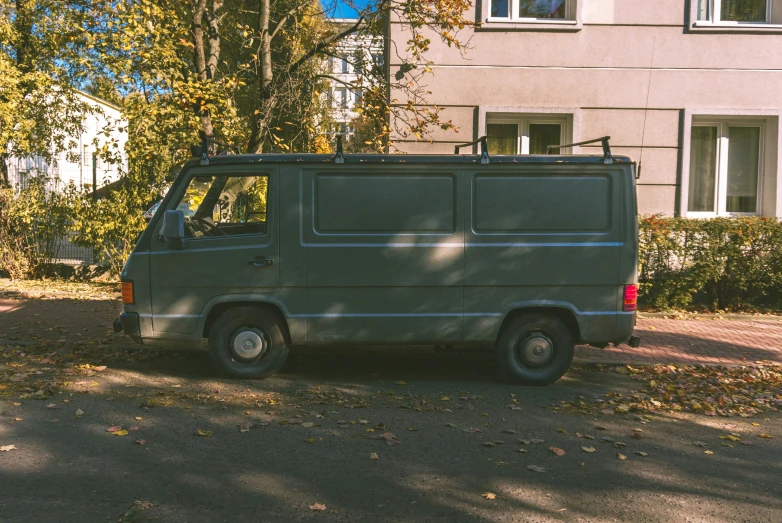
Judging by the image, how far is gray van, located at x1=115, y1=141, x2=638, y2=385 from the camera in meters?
7.56

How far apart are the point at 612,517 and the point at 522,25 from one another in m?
10.8

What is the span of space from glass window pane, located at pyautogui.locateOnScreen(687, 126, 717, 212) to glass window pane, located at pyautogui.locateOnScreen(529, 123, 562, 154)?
2470 millimetres

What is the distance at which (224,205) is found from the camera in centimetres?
773

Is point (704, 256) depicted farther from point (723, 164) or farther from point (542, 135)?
point (542, 135)

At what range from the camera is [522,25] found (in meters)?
13.6

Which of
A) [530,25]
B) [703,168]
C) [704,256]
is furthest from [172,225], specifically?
[703,168]

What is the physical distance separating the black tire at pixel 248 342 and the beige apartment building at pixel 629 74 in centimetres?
665


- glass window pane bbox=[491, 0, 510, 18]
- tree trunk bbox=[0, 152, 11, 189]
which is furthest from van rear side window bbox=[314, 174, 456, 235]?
tree trunk bbox=[0, 152, 11, 189]

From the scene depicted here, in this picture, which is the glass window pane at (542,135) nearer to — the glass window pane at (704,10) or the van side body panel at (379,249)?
the glass window pane at (704,10)

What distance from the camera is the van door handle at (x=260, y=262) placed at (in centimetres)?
752

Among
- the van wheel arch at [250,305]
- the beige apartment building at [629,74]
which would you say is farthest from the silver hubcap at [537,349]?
the beige apartment building at [629,74]

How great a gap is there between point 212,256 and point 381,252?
163 centimetres

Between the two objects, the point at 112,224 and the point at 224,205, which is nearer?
the point at 224,205

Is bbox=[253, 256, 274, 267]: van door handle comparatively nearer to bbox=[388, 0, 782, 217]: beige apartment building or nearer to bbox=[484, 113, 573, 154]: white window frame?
bbox=[388, 0, 782, 217]: beige apartment building
